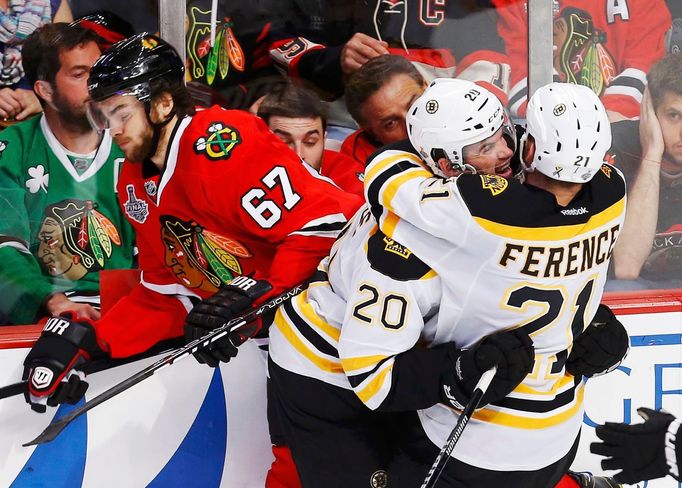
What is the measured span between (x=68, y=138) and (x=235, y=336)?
921mm

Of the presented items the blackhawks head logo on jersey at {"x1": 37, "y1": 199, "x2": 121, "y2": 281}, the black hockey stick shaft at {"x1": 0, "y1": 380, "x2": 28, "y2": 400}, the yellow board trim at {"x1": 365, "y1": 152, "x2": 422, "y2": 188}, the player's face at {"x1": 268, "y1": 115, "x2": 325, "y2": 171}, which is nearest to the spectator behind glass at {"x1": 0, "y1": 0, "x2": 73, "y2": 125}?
the blackhawks head logo on jersey at {"x1": 37, "y1": 199, "x2": 121, "y2": 281}

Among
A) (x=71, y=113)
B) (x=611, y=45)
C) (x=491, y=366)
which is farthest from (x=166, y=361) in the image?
(x=611, y=45)

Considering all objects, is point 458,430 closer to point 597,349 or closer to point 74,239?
point 597,349

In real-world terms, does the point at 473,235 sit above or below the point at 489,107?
below

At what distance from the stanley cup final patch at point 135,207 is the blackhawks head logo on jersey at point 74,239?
294 millimetres

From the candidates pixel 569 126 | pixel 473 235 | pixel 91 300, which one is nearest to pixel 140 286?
pixel 91 300

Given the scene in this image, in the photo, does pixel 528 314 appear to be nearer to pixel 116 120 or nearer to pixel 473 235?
pixel 473 235

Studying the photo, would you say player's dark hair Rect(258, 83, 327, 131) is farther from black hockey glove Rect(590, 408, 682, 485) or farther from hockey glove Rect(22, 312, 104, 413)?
black hockey glove Rect(590, 408, 682, 485)

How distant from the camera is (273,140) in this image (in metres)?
2.18

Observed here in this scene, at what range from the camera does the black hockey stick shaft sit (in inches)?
83.7

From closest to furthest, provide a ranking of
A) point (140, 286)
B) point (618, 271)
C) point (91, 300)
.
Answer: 1. point (140, 286)
2. point (91, 300)
3. point (618, 271)

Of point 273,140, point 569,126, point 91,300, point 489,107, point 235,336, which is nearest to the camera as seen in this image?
point 569,126

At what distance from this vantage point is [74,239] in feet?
8.59

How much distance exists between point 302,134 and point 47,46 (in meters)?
0.73
